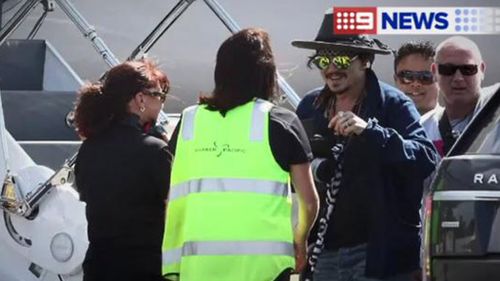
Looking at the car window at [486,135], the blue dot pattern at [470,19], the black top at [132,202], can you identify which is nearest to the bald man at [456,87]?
the black top at [132,202]

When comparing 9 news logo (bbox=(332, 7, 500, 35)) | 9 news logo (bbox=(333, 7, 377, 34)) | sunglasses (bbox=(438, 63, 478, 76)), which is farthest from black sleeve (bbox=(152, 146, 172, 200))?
9 news logo (bbox=(332, 7, 500, 35))

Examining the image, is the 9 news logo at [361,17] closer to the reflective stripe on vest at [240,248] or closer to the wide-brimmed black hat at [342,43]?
the wide-brimmed black hat at [342,43]

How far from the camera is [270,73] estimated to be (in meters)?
5.00

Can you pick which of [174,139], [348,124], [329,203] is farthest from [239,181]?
[329,203]

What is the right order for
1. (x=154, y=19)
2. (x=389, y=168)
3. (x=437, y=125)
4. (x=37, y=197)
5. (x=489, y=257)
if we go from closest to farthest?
(x=489, y=257) → (x=389, y=168) → (x=437, y=125) → (x=37, y=197) → (x=154, y=19)

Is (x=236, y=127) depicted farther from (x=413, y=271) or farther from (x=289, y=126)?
(x=413, y=271)

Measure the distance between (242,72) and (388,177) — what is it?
769 millimetres

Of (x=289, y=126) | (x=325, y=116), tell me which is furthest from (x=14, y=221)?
(x=289, y=126)

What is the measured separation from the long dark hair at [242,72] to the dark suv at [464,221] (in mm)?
1009

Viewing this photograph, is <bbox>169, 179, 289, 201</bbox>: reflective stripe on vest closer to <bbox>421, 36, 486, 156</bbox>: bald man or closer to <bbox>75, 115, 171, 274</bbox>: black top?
<bbox>75, 115, 171, 274</bbox>: black top

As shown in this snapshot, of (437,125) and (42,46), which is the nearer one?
(437,125)

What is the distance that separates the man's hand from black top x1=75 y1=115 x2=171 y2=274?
0.73 meters

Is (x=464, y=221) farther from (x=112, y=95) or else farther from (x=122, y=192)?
(x=112, y=95)

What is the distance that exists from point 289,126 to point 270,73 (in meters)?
0.26
